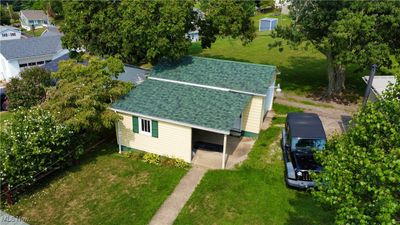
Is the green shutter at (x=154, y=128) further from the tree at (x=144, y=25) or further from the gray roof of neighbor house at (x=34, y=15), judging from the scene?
the gray roof of neighbor house at (x=34, y=15)

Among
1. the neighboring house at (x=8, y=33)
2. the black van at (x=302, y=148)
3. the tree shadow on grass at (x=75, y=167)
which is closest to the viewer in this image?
the black van at (x=302, y=148)

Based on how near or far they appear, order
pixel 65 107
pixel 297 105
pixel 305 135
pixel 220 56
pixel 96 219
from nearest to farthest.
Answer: pixel 96 219
pixel 305 135
pixel 65 107
pixel 297 105
pixel 220 56

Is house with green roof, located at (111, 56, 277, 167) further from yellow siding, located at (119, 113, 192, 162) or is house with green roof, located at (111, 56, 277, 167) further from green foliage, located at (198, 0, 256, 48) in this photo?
green foliage, located at (198, 0, 256, 48)

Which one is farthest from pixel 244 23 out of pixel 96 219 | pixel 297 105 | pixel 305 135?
pixel 96 219

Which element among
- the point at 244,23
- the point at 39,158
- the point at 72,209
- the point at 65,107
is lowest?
the point at 72,209

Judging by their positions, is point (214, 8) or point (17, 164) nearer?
point (17, 164)

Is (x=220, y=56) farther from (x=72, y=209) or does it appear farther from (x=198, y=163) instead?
(x=72, y=209)

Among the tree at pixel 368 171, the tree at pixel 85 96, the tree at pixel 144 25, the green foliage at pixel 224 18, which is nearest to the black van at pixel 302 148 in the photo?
the tree at pixel 368 171
